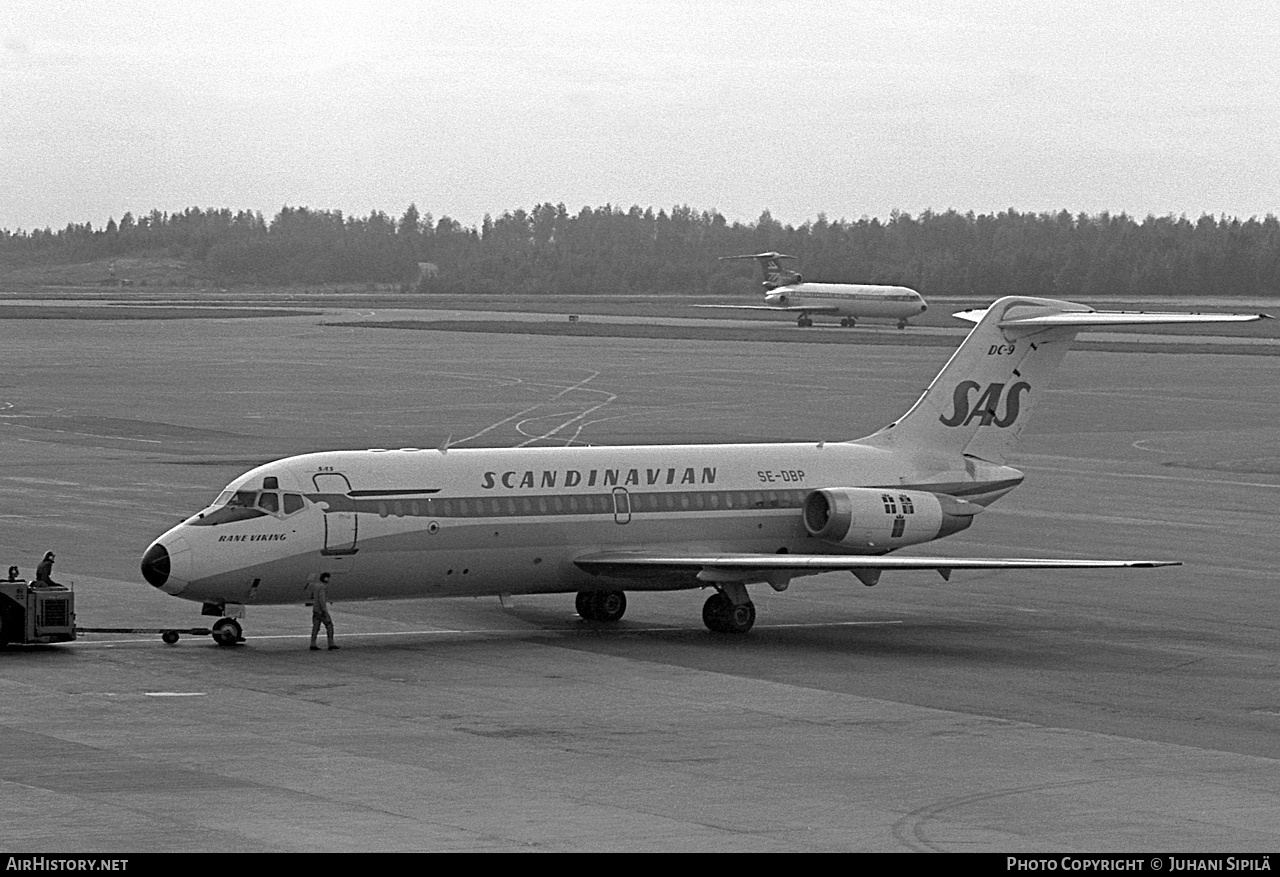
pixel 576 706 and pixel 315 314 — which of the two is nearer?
pixel 576 706

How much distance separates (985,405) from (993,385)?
1.33 ft

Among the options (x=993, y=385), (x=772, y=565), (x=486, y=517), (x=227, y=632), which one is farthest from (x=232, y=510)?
(x=993, y=385)

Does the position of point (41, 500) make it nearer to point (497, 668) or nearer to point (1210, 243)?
point (497, 668)

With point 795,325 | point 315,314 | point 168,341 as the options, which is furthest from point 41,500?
point 315,314

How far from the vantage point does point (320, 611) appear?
30.6 meters

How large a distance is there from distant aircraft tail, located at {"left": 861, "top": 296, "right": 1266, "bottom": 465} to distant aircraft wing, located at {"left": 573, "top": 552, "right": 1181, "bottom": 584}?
4.55 meters

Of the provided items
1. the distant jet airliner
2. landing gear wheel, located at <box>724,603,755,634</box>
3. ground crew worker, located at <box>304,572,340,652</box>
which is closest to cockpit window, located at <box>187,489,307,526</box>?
ground crew worker, located at <box>304,572,340,652</box>

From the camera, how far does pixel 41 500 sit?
4959cm

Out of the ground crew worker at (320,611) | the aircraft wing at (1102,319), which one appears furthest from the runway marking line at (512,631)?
the aircraft wing at (1102,319)

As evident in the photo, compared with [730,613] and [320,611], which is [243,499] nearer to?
[320,611]

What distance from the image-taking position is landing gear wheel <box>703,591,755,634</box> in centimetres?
3288

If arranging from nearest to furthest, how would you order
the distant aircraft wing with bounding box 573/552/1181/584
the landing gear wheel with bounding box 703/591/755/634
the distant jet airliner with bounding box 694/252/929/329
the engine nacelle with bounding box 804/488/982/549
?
the distant aircraft wing with bounding box 573/552/1181/584 → the landing gear wheel with bounding box 703/591/755/634 → the engine nacelle with bounding box 804/488/982/549 → the distant jet airliner with bounding box 694/252/929/329

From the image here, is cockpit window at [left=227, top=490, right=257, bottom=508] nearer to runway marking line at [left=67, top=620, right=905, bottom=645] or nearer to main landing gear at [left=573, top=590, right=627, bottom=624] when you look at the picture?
runway marking line at [left=67, top=620, right=905, bottom=645]

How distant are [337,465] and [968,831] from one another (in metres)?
15.2
